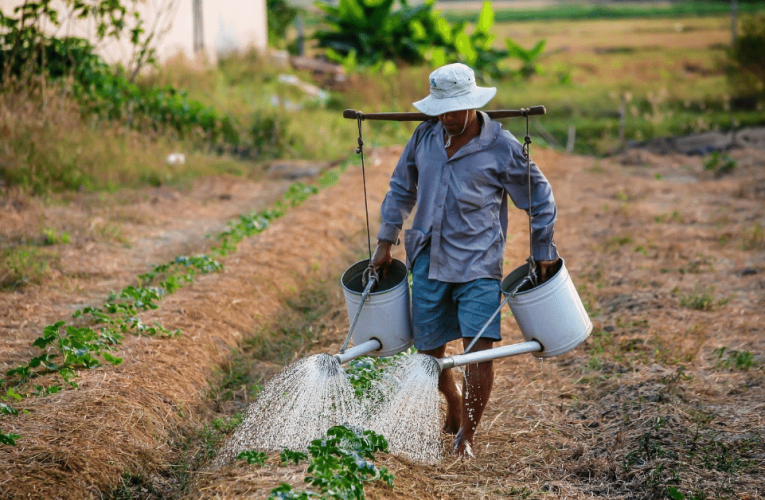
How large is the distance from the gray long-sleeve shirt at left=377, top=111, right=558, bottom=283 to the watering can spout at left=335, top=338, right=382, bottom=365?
404mm

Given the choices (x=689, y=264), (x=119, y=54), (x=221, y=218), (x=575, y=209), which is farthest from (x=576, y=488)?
(x=119, y=54)

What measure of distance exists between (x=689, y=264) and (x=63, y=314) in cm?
498

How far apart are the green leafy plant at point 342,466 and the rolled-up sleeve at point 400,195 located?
2.97 ft

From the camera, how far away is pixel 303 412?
3576 mm

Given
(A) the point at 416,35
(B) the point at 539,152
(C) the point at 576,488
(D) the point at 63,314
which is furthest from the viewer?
(A) the point at 416,35

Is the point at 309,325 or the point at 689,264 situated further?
the point at 689,264

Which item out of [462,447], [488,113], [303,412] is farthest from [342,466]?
[488,113]

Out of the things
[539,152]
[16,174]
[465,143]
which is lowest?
[539,152]

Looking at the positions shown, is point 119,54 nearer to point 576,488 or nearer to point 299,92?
point 299,92

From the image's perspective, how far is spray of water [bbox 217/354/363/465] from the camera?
3344 mm

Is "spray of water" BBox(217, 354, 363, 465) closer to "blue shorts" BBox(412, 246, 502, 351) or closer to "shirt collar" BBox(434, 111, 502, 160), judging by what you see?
"blue shorts" BBox(412, 246, 502, 351)

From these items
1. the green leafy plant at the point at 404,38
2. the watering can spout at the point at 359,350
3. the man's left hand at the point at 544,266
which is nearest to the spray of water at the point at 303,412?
the watering can spout at the point at 359,350

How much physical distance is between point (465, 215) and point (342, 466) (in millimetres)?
1180

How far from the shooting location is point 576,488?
3436 mm
